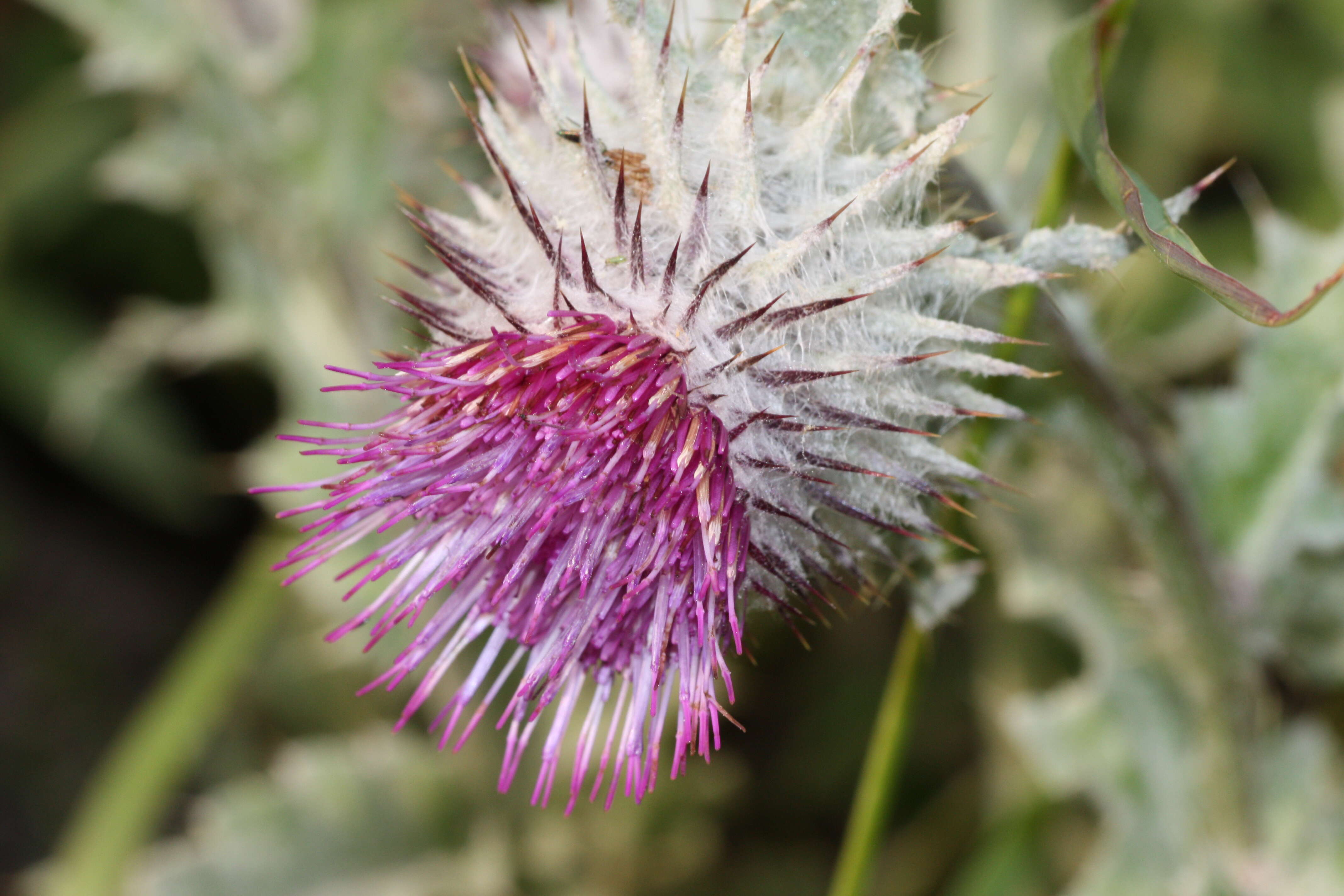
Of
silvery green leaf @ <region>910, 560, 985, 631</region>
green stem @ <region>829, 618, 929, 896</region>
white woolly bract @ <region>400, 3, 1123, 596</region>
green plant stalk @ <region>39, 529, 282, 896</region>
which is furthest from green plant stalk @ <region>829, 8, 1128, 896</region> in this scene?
green plant stalk @ <region>39, 529, 282, 896</region>

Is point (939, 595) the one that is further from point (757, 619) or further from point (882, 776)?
point (757, 619)

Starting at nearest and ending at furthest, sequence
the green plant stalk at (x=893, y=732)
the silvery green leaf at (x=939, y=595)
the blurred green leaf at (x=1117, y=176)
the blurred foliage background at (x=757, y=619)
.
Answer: the blurred green leaf at (x=1117, y=176) < the silvery green leaf at (x=939, y=595) < the green plant stalk at (x=893, y=732) < the blurred foliage background at (x=757, y=619)

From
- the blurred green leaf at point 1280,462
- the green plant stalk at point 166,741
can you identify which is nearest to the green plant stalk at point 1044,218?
the blurred green leaf at point 1280,462

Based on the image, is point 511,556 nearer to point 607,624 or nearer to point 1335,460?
point 607,624

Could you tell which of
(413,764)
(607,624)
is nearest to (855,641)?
(413,764)

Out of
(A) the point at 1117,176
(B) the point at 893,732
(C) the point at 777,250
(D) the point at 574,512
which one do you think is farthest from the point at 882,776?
(A) the point at 1117,176

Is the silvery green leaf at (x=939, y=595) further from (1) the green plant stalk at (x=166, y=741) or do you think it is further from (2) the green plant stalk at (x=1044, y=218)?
(1) the green plant stalk at (x=166, y=741)

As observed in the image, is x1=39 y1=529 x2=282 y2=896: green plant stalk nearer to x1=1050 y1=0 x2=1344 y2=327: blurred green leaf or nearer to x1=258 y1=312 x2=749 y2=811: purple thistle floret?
x1=258 y1=312 x2=749 y2=811: purple thistle floret
